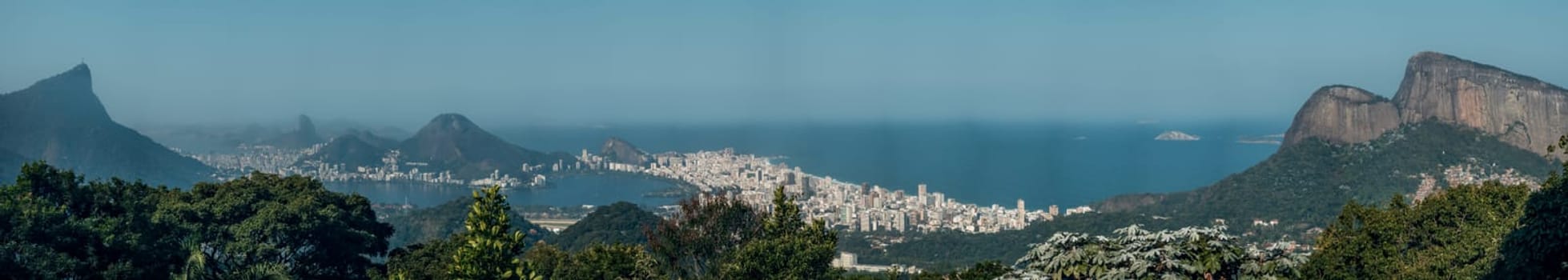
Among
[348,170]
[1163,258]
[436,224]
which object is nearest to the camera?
[1163,258]

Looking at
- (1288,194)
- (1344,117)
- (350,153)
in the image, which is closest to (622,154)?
(350,153)

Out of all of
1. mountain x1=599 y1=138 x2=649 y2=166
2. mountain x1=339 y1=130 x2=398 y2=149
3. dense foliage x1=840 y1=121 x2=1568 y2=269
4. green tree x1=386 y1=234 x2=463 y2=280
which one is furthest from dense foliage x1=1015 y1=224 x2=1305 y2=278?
mountain x1=339 y1=130 x2=398 y2=149

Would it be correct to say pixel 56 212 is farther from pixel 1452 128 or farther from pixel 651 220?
pixel 1452 128

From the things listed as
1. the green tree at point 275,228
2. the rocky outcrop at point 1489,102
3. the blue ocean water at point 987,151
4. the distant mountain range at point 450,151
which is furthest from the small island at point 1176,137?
the green tree at point 275,228

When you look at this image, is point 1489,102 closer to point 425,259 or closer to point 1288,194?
point 1288,194

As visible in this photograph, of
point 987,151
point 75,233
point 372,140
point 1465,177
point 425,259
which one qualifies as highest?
point 372,140

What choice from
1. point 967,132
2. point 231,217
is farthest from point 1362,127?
point 967,132
